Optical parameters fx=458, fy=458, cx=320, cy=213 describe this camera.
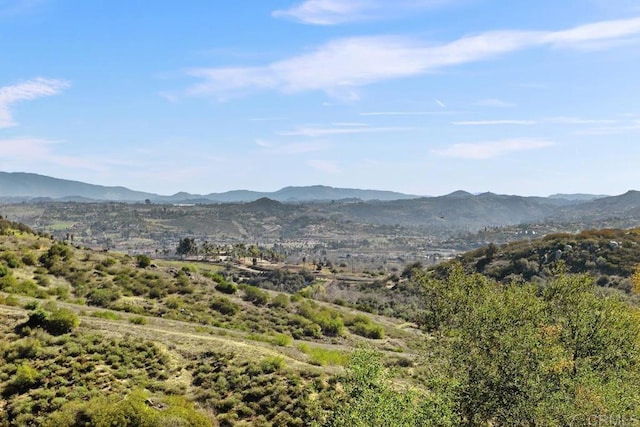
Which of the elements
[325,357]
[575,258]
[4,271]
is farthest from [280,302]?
[575,258]

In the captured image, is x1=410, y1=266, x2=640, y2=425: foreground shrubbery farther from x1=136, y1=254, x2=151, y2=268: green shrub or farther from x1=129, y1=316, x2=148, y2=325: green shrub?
x1=136, y1=254, x2=151, y2=268: green shrub

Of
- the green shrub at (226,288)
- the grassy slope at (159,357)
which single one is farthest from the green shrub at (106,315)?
the green shrub at (226,288)

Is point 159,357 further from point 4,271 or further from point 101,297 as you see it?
point 4,271

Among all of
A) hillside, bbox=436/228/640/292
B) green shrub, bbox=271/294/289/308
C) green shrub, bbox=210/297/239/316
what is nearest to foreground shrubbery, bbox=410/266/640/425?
green shrub, bbox=210/297/239/316

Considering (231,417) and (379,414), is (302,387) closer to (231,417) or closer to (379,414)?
(231,417)

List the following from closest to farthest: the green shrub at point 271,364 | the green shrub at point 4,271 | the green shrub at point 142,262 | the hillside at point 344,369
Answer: the hillside at point 344,369
the green shrub at point 271,364
the green shrub at point 4,271
the green shrub at point 142,262

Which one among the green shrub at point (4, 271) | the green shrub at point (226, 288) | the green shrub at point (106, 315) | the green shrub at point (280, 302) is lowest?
the green shrub at point (280, 302)

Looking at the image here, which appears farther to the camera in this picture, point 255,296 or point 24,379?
point 255,296

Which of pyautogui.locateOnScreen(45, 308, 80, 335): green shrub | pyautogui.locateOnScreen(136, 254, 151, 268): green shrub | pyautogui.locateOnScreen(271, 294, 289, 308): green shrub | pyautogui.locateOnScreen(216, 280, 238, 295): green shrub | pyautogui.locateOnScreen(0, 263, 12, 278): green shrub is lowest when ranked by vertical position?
pyautogui.locateOnScreen(271, 294, 289, 308): green shrub

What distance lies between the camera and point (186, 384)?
1021 inches

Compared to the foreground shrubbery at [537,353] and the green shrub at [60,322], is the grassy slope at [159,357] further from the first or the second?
the foreground shrubbery at [537,353]

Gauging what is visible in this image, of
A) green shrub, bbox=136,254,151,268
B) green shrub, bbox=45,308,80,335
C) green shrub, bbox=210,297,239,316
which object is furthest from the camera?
green shrub, bbox=136,254,151,268

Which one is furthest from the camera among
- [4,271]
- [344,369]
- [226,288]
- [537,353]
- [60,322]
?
[226,288]

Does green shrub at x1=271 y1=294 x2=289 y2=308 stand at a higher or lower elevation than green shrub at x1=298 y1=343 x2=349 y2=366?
lower
